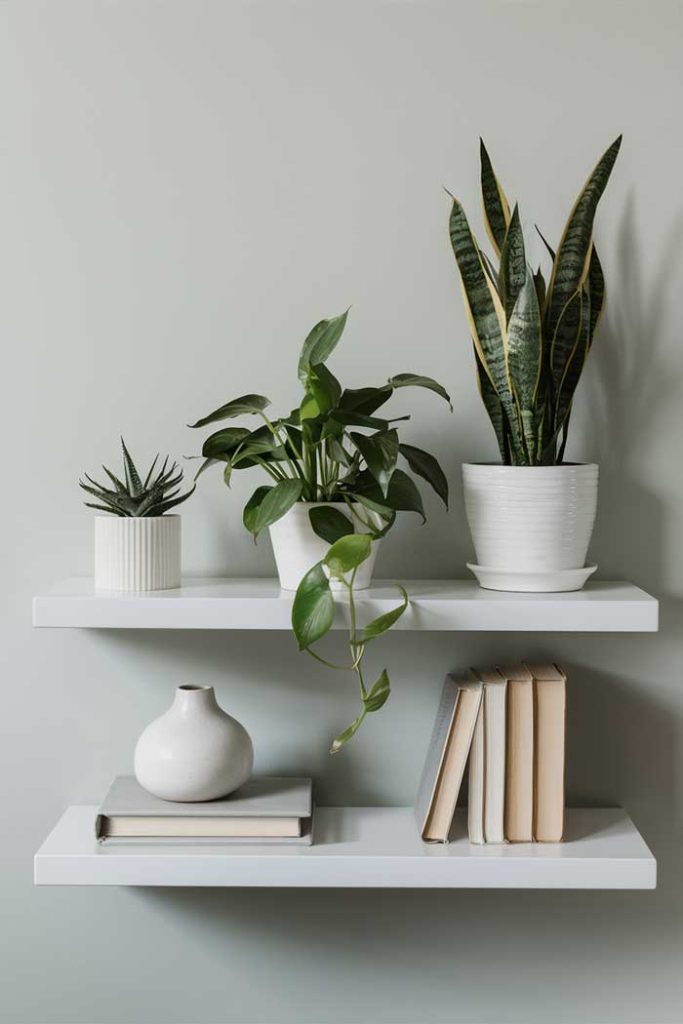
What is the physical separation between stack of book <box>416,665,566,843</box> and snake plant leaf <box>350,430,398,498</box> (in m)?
0.25

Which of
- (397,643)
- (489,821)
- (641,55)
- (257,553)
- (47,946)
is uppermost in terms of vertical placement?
(641,55)

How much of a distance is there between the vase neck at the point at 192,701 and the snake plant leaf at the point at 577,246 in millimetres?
543

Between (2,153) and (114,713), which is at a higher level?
(2,153)

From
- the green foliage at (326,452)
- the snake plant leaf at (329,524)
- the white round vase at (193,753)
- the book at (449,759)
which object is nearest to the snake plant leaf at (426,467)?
the green foliage at (326,452)

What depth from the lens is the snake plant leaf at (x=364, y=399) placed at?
1127 mm

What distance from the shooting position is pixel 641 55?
126 cm

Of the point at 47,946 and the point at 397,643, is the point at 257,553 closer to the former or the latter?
the point at 397,643

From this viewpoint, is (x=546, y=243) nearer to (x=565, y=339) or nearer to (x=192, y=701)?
(x=565, y=339)

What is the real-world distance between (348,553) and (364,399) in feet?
0.56

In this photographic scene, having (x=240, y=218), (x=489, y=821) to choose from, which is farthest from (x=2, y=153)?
(x=489, y=821)

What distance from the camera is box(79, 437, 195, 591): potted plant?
3.79 ft

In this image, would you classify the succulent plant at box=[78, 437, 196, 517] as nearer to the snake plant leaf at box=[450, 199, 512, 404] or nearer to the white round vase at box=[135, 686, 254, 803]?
the white round vase at box=[135, 686, 254, 803]

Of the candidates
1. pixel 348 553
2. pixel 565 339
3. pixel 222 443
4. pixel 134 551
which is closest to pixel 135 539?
pixel 134 551

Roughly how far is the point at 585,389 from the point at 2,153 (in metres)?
0.74
